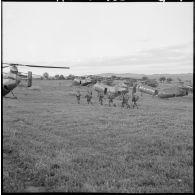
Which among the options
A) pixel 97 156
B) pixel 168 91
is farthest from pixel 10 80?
pixel 168 91

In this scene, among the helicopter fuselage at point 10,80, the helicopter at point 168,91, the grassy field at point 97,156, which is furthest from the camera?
the helicopter at point 168,91

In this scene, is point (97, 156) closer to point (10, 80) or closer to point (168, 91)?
point (10, 80)

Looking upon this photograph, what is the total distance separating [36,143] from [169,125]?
8.63m

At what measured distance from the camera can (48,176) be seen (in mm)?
9484

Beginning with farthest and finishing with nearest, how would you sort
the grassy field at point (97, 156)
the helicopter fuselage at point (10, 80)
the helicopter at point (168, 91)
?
the helicopter at point (168, 91), the helicopter fuselage at point (10, 80), the grassy field at point (97, 156)

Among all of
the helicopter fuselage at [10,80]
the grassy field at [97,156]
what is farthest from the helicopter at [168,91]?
the helicopter fuselage at [10,80]

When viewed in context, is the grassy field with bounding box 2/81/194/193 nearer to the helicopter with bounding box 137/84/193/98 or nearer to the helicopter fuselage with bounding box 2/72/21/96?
the helicopter fuselage with bounding box 2/72/21/96

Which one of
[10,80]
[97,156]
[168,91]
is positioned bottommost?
[97,156]

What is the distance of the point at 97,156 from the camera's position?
1145 centimetres

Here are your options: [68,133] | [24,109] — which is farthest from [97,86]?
[68,133]

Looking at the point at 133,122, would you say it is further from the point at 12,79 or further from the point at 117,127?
the point at 12,79

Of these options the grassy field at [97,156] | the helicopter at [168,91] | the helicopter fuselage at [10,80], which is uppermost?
the helicopter fuselage at [10,80]

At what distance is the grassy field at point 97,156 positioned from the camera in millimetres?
8875

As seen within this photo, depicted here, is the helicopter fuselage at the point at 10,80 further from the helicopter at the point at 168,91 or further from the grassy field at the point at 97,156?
the helicopter at the point at 168,91
